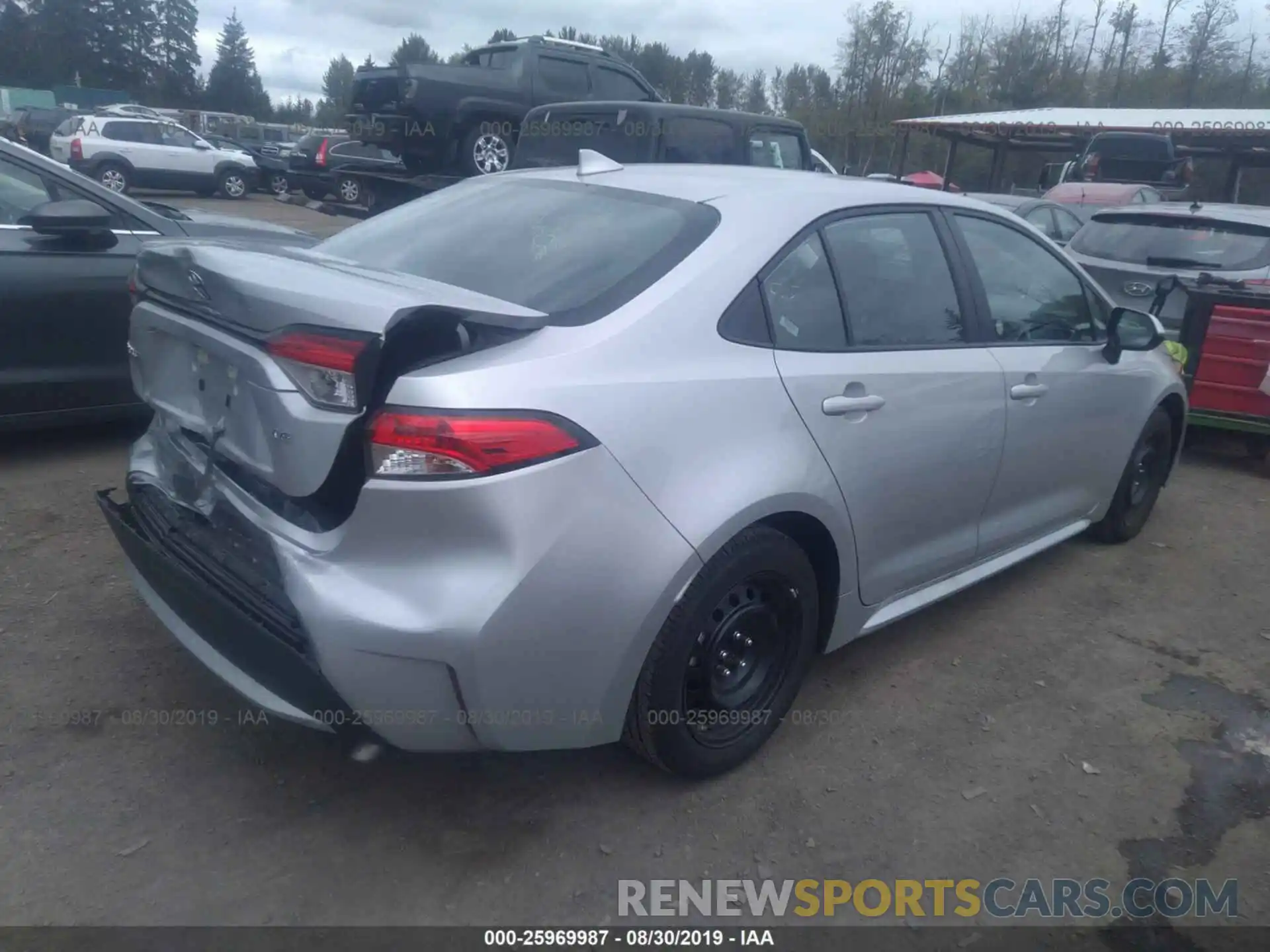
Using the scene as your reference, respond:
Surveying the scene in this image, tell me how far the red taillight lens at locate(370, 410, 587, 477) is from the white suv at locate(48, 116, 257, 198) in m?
21.9

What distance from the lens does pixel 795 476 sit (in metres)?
2.79

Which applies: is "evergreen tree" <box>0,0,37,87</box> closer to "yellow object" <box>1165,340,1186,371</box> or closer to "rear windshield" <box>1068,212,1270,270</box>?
"rear windshield" <box>1068,212,1270,270</box>

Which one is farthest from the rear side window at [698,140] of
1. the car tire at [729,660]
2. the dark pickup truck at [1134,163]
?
the dark pickup truck at [1134,163]

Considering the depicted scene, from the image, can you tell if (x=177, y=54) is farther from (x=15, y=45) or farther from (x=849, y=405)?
(x=849, y=405)

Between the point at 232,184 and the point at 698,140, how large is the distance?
18.8 meters

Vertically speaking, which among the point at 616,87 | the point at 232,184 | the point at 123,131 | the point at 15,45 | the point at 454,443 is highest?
the point at 15,45

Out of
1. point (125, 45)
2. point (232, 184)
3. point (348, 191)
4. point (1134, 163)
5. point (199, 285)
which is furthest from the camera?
point (125, 45)

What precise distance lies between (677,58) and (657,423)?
1577 inches

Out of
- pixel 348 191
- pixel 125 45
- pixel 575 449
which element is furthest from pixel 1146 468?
pixel 125 45

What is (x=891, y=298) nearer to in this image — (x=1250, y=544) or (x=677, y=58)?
(x=1250, y=544)

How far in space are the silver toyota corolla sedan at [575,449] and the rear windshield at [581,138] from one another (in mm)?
4789

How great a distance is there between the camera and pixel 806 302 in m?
3.02

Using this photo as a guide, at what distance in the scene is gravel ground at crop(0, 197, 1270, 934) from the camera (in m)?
2.48

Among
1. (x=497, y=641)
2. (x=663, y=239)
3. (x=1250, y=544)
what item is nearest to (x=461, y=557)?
(x=497, y=641)
